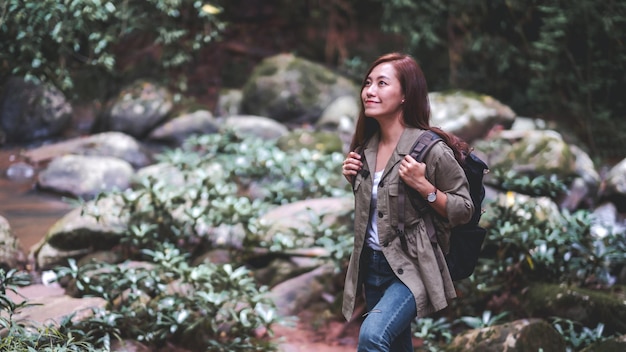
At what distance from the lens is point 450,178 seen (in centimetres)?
246

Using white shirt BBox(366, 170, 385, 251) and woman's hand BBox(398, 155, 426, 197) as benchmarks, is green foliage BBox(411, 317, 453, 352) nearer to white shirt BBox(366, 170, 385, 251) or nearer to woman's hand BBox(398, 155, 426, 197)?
white shirt BBox(366, 170, 385, 251)

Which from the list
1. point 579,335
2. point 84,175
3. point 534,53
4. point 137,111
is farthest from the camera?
point 137,111

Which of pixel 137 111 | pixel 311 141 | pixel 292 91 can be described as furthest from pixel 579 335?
pixel 137 111

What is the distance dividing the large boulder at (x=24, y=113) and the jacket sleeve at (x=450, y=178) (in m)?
8.21

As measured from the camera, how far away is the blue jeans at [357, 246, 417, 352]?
2361mm

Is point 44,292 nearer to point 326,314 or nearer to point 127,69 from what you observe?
point 326,314

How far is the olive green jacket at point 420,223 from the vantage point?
2441mm

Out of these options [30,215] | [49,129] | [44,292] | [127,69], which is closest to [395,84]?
[44,292]

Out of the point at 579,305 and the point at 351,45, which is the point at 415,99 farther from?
the point at 351,45

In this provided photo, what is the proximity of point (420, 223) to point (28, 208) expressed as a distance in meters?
5.55

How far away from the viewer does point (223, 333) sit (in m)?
4.09

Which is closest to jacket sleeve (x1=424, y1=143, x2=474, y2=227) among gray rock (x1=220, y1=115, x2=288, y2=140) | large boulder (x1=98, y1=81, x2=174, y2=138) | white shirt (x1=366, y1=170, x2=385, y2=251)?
white shirt (x1=366, y1=170, x2=385, y2=251)

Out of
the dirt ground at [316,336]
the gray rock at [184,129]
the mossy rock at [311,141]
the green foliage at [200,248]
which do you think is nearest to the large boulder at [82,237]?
the green foliage at [200,248]

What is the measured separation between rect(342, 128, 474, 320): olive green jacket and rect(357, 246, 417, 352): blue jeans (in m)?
0.05
